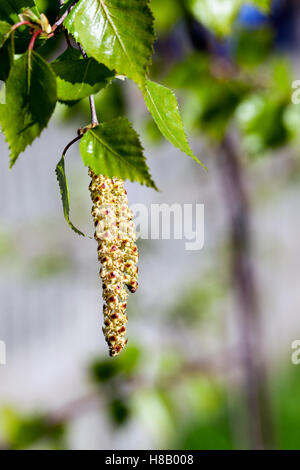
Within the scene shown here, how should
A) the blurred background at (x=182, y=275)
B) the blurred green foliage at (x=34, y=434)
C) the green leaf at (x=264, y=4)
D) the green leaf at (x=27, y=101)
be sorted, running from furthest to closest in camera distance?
1. the blurred green foliage at (x=34, y=434)
2. the blurred background at (x=182, y=275)
3. the green leaf at (x=264, y=4)
4. the green leaf at (x=27, y=101)

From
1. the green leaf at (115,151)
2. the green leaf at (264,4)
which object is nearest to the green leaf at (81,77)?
the green leaf at (115,151)

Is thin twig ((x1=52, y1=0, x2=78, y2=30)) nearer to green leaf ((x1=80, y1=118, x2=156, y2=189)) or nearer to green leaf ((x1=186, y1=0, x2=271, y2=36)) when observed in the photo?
green leaf ((x1=80, y1=118, x2=156, y2=189))

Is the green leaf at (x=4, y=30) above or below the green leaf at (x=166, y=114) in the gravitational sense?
above

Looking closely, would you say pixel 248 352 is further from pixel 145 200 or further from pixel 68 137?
pixel 68 137

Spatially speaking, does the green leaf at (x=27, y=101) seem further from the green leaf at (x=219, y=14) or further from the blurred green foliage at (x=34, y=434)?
the blurred green foliage at (x=34, y=434)

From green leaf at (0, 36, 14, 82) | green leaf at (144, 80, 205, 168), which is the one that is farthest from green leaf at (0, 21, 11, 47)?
green leaf at (144, 80, 205, 168)
